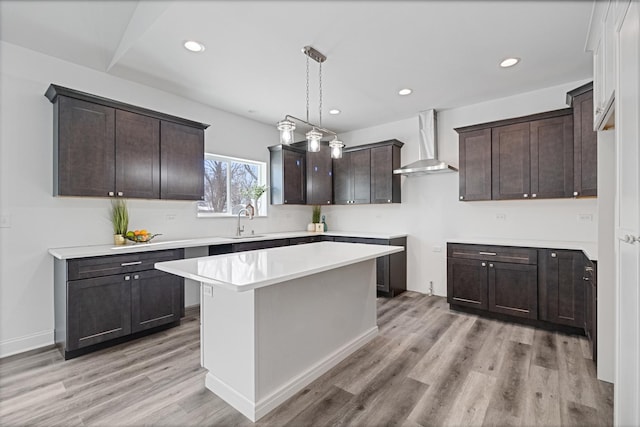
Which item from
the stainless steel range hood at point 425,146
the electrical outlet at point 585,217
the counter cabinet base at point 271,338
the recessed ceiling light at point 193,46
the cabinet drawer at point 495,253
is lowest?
the counter cabinet base at point 271,338

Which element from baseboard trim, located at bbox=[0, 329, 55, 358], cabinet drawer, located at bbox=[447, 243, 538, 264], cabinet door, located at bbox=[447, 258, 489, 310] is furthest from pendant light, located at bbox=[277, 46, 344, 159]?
baseboard trim, located at bbox=[0, 329, 55, 358]

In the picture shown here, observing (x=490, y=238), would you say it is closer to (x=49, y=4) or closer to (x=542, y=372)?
(x=542, y=372)

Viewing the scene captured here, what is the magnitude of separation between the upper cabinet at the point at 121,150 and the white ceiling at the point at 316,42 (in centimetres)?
47

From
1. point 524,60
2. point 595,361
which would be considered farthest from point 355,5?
point 595,361

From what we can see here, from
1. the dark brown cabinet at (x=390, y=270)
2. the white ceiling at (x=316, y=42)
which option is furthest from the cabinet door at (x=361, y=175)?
the white ceiling at (x=316, y=42)

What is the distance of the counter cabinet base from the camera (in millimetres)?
1830

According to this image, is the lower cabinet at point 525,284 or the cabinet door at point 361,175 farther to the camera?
the cabinet door at point 361,175

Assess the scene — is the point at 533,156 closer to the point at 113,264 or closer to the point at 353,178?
the point at 353,178

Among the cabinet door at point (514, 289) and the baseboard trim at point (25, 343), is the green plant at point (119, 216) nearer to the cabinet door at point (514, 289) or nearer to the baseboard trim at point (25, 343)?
the baseboard trim at point (25, 343)

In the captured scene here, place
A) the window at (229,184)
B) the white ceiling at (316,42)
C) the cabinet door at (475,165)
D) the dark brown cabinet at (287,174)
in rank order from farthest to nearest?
1. the dark brown cabinet at (287,174)
2. the window at (229,184)
3. the cabinet door at (475,165)
4. the white ceiling at (316,42)

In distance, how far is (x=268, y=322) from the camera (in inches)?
74.7

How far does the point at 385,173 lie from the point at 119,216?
3590 millimetres

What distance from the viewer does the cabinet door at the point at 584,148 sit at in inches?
113

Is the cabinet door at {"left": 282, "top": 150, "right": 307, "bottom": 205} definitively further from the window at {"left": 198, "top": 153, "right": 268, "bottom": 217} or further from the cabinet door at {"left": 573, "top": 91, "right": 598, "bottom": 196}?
the cabinet door at {"left": 573, "top": 91, "right": 598, "bottom": 196}
